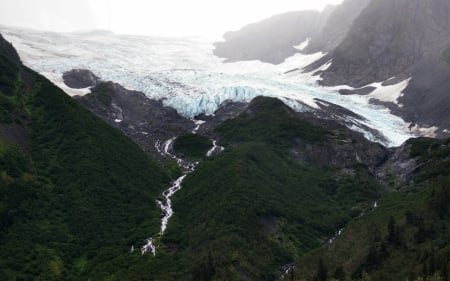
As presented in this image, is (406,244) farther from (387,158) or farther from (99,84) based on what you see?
(99,84)

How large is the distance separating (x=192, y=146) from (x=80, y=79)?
57013 millimetres

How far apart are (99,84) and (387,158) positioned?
85.3m

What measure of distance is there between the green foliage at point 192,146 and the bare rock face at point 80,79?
46.1 meters

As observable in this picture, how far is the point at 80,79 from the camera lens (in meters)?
179

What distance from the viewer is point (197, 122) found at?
165750 millimetres

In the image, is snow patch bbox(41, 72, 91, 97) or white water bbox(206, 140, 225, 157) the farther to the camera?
snow patch bbox(41, 72, 91, 97)

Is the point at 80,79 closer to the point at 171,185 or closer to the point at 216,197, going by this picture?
the point at 171,185

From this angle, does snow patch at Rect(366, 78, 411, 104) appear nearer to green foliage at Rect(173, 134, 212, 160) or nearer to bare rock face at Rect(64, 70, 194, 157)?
bare rock face at Rect(64, 70, 194, 157)

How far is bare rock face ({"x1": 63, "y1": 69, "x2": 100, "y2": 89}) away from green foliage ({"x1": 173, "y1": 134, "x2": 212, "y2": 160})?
46131mm

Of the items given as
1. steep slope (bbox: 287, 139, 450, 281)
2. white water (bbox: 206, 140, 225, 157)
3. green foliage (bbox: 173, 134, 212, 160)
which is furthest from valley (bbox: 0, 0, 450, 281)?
white water (bbox: 206, 140, 225, 157)

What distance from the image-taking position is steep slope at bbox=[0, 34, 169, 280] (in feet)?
282

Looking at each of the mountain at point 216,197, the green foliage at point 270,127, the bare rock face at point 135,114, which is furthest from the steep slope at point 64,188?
the green foliage at point 270,127

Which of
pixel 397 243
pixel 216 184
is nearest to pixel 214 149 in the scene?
pixel 216 184

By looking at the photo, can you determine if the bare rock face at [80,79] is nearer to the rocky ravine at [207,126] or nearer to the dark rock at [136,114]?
the rocky ravine at [207,126]
